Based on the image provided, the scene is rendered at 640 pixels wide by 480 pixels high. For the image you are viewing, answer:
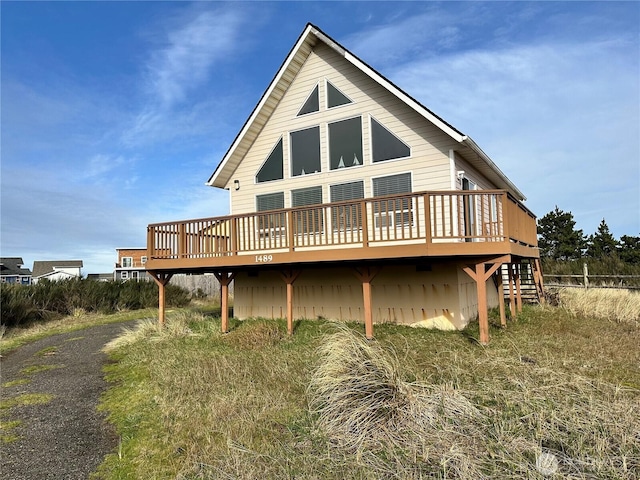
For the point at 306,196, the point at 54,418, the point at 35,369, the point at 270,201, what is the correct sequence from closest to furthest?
1. the point at 54,418
2. the point at 35,369
3. the point at 306,196
4. the point at 270,201

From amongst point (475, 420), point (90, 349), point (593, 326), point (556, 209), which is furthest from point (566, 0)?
point (556, 209)

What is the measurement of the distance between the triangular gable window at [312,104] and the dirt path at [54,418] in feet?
29.7

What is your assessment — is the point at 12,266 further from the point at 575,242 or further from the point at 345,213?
the point at 575,242

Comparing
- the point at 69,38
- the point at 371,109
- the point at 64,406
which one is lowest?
the point at 64,406

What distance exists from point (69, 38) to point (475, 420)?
534 inches

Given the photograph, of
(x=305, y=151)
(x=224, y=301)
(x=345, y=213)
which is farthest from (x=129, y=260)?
(x=345, y=213)

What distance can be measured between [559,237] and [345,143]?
1361 inches

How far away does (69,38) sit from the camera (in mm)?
11719

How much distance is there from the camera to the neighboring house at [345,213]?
9.96m

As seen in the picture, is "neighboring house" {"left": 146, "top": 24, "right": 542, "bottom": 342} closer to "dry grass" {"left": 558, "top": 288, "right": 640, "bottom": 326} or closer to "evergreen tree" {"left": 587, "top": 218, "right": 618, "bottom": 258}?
"dry grass" {"left": 558, "top": 288, "right": 640, "bottom": 326}

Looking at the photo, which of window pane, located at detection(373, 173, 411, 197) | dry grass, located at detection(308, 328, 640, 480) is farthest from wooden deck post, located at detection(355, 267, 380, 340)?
dry grass, located at detection(308, 328, 640, 480)

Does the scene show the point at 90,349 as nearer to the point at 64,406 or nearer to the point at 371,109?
the point at 64,406

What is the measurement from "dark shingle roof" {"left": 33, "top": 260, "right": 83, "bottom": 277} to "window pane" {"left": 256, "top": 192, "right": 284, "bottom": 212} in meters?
63.5

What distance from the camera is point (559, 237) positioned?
3944 cm
